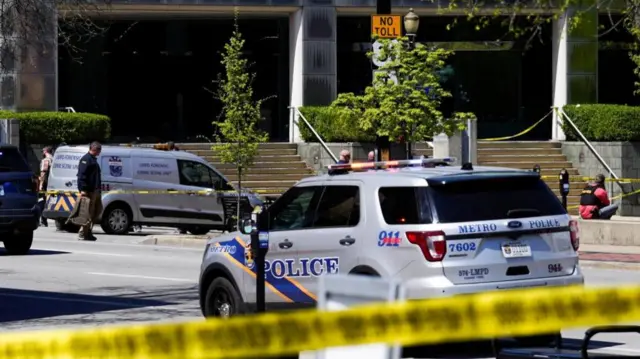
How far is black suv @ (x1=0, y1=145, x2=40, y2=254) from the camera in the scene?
2056 centimetres

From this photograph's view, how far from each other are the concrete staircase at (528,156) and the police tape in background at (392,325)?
107 ft

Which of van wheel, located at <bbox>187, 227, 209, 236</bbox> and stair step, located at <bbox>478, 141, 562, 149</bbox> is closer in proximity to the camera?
van wheel, located at <bbox>187, 227, 209, 236</bbox>

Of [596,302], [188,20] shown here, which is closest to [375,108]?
[188,20]

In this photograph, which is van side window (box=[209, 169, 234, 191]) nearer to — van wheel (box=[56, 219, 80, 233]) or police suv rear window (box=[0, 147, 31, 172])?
van wheel (box=[56, 219, 80, 233])

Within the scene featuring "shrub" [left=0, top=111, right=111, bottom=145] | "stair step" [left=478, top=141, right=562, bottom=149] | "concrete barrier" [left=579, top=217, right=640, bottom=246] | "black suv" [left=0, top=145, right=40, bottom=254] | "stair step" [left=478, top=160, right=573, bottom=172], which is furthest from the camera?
"stair step" [left=478, top=141, right=562, bottom=149]

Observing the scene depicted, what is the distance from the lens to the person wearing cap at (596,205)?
85.7ft

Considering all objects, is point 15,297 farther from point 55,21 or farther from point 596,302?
point 596,302

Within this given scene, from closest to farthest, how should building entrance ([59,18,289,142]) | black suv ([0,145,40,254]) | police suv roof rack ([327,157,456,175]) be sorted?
police suv roof rack ([327,157,456,175]), black suv ([0,145,40,254]), building entrance ([59,18,289,142])

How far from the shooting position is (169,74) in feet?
136

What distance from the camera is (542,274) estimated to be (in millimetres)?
10680

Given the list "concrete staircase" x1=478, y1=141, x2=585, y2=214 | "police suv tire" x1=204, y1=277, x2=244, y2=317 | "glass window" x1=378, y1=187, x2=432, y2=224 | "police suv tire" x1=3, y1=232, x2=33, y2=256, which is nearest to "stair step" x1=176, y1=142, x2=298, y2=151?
"concrete staircase" x1=478, y1=141, x2=585, y2=214

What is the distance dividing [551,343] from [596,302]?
243 inches

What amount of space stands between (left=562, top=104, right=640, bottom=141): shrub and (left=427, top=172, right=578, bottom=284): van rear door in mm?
25529

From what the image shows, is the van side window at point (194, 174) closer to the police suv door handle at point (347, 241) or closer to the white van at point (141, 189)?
the white van at point (141, 189)
